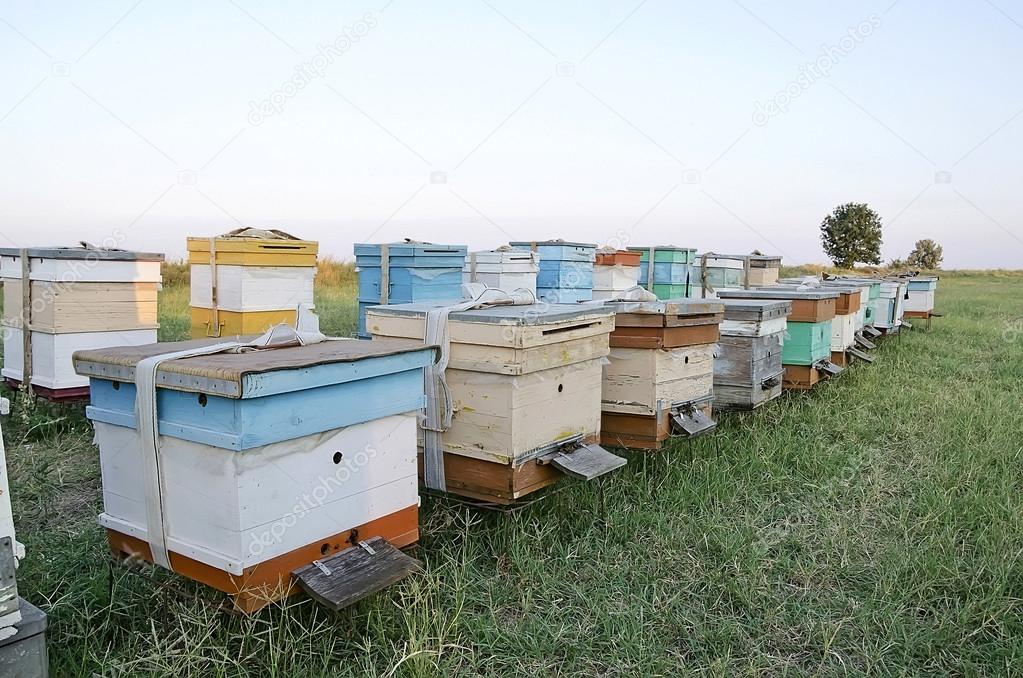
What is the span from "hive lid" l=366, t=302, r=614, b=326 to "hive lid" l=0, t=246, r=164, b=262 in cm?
259

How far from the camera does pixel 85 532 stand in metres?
3.28

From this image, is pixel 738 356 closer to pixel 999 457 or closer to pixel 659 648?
pixel 999 457

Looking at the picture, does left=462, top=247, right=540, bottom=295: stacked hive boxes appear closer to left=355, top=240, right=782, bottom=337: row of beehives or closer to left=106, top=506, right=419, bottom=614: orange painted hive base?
left=355, top=240, right=782, bottom=337: row of beehives

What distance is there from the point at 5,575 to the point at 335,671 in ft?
3.15

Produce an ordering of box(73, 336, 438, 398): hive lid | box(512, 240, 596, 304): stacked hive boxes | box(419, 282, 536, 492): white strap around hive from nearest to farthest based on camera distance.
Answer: box(73, 336, 438, 398): hive lid, box(419, 282, 536, 492): white strap around hive, box(512, 240, 596, 304): stacked hive boxes

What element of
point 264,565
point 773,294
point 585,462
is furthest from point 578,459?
point 773,294

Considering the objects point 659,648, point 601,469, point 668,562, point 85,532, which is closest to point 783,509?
point 668,562

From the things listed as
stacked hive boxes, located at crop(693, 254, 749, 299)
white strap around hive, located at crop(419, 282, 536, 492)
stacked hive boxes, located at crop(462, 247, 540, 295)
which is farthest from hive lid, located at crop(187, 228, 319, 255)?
stacked hive boxes, located at crop(693, 254, 749, 299)

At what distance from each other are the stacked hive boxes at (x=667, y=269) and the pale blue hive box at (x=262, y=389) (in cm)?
789

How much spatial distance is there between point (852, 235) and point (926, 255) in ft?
18.8

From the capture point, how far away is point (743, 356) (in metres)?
4.85

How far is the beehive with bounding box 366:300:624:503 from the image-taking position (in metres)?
2.93

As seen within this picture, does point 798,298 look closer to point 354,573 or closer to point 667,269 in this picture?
point 354,573

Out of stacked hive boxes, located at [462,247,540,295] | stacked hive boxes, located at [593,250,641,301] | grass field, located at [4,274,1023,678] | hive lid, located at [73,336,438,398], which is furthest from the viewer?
stacked hive boxes, located at [593,250,641,301]
